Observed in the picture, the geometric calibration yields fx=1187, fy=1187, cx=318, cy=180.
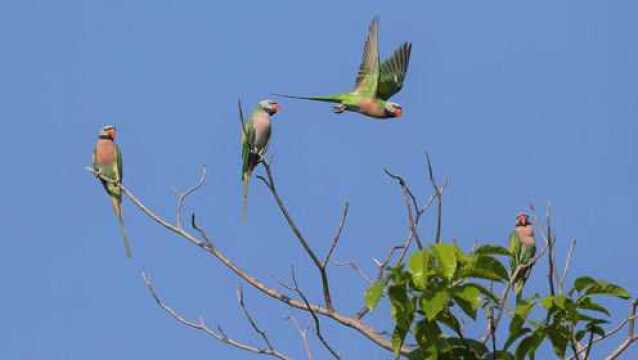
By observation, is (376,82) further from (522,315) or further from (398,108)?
(522,315)

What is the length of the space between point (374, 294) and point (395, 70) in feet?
21.2

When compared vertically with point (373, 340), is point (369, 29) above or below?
above

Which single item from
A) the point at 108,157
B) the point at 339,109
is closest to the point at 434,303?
the point at 339,109

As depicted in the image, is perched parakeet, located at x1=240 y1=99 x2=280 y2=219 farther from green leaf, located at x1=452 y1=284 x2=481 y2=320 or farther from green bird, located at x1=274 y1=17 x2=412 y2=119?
green leaf, located at x1=452 y1=284 x2=481 y2=320

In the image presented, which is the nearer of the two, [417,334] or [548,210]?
[417,334]

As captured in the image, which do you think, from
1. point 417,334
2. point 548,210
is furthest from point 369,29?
point 417,334

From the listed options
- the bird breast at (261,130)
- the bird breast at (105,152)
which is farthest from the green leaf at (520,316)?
the bird breast at (105,152)

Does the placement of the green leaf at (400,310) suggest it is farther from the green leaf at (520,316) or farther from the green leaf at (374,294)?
the green leaf at (520,316)

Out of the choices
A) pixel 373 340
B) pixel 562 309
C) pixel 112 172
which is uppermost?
pixel 562 309

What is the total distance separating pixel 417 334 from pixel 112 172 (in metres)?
6.50

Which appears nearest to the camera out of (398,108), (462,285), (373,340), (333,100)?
(462,285)

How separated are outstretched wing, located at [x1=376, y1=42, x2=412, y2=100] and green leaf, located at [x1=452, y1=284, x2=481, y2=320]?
615cm

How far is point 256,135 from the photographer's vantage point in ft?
29.5

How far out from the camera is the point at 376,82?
8.82 meters
